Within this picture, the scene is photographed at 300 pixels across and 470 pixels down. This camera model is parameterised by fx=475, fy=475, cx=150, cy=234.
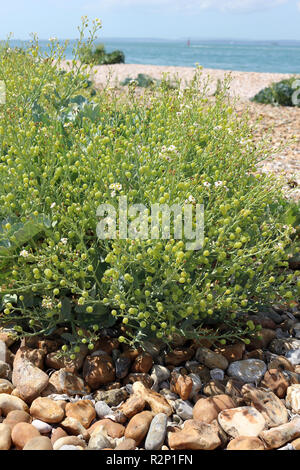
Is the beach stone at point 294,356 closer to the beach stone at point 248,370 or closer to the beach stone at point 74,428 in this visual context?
the beach stone at point 248,370

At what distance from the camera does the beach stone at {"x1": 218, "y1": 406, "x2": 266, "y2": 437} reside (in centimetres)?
226

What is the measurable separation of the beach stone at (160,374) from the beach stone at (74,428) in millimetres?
483

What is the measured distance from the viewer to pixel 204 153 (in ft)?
9.95

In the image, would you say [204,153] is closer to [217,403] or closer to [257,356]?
[257,356]

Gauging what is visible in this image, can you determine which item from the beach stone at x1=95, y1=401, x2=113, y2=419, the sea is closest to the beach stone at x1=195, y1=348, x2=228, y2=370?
the beach stone at x1=95, y1=401, x2=113, y2=419

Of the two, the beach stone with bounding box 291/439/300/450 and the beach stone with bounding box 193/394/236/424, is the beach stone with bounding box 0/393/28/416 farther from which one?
the beach stone with bounding box 291/439/300/450

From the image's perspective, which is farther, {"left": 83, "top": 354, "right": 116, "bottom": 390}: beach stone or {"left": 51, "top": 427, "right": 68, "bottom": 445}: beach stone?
{"left": 83, "top": 354, "right": 116, "bottom": 390}: beach stone

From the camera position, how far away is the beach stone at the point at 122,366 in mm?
2614

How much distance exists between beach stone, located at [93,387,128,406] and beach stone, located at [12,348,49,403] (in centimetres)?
29

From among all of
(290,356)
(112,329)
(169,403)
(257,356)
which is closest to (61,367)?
(112,329)

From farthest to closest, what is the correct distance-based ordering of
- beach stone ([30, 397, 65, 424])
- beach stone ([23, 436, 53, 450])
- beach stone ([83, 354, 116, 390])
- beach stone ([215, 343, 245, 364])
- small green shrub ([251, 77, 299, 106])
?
small green shrub ([251, 77, 299, 106]) → beach stone ([215, 343, 245, 364]) → beach stone ([83, 354, 116, 390]) → beach stone ([30, 397, 65, 424]) → beach stone ([23, 436, 53, 450])

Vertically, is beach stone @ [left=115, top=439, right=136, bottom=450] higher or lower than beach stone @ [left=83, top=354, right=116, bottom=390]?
lower

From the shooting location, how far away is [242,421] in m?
2.31

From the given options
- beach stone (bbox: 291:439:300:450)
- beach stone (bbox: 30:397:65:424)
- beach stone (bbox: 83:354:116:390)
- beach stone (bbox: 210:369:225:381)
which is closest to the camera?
beach stone (bbox: 291:439:300:450)
